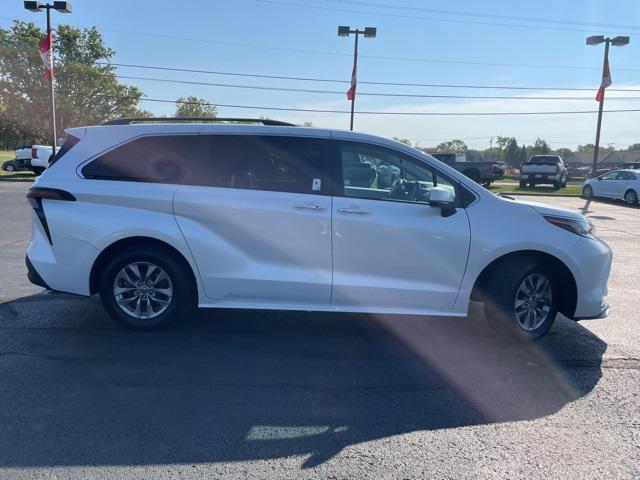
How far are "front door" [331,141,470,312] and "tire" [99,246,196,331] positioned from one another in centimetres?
142

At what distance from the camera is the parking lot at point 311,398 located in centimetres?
310

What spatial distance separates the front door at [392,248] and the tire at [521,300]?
385mm

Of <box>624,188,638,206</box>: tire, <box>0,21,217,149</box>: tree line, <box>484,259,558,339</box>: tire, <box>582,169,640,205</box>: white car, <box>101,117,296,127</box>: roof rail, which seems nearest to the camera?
<box>484,259,558,339</box>: tire

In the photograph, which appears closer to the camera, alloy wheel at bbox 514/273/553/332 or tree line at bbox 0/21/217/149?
alloy wheel at bbox 514/273/553/332

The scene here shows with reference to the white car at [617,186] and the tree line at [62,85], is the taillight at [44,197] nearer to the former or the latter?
the white car at [617,186]

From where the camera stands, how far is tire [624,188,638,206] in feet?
72.8

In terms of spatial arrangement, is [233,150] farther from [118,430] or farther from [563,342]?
[563,342]

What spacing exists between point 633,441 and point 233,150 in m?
3.82

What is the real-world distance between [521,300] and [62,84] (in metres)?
73.8

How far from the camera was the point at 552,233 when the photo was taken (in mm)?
4840

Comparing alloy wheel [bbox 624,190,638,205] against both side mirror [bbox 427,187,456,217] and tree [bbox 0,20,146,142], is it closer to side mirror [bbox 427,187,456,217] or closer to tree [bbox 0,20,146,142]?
side mirror [bbox 427,187,456,217]

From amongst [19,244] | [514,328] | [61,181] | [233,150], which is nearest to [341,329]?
[514,328]

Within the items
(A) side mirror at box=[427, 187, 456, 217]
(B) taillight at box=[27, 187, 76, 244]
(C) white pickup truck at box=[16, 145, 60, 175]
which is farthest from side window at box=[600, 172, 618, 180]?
(C) white pickup truck at box=[16, 145, 60, 175]

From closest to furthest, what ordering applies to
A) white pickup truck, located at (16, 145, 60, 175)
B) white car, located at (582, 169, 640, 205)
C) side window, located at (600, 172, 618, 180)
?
A: white car, located at (582, 169, 640, 205)
side window, located at (600, 172, 618, 180)
white pickup truck, located at (16, 145, 60, 175)
